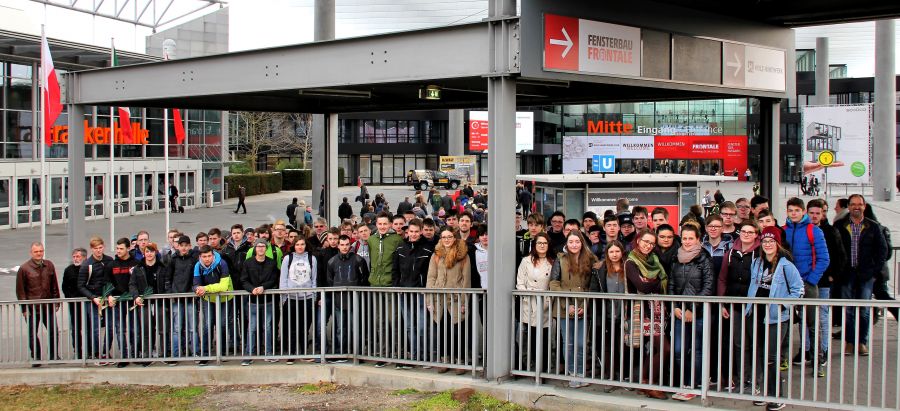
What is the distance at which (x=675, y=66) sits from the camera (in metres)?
9.95

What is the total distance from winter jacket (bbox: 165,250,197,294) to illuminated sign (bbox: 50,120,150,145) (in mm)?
23499

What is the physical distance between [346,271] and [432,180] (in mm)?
52979

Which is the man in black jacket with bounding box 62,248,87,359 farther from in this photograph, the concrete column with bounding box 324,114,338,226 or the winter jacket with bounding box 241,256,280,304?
the concrete column with bounding box 324,114,338,226

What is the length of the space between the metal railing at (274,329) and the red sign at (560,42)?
244 cm

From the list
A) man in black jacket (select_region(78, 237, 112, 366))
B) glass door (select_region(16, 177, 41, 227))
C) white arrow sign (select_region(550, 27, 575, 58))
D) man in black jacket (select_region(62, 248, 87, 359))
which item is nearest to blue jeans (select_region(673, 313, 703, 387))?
white arrow sign (select_region(550, 27, 575, 58))

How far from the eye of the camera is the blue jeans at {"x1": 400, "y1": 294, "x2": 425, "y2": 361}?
8.81 m

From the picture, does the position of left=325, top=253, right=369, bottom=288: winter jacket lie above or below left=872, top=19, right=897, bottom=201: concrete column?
below

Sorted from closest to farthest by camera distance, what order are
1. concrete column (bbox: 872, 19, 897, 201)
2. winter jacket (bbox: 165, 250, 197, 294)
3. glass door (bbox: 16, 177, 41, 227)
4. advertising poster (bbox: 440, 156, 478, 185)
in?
winter jacket (bbox: 165, 250, 197, 294), glass door (bbox: 16, 177, 41, 227), concrete column (bbox: 872, 19, 897, 201), advertising poster (bbox: 440, 156, 478, 185)

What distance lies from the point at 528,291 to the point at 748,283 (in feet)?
6.60

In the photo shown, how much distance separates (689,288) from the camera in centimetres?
742

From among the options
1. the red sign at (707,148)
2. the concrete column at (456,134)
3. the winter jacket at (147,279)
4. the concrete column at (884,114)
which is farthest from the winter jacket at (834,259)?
the red sign at (707,148)

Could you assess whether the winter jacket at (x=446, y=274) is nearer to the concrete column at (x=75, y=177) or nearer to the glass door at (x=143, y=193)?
the concrete column at (x=75, y=177)

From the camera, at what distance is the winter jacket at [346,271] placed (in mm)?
9633

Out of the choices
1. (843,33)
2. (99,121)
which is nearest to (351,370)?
(99,121)
